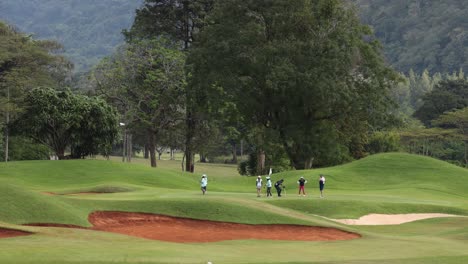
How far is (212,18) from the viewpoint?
79.4m

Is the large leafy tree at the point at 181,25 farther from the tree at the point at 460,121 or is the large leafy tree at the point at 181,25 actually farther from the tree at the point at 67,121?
the tree at the point at 460,121

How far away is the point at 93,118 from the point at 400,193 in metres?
36.4

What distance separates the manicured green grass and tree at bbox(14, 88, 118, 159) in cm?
969

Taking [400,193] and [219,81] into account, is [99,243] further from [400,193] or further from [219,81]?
[219,81]

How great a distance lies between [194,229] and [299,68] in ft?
129

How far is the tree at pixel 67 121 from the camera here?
7362cm

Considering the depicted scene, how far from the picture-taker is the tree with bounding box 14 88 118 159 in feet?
242

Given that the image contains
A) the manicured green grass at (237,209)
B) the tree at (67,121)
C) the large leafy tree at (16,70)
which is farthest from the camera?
the large leafy tree at (16,70)

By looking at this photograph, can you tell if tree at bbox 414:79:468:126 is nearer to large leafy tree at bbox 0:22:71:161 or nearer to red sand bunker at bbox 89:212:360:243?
large leafy tree at bbox 0:22:71:161

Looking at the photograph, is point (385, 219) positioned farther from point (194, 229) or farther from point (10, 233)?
point (10, 233)

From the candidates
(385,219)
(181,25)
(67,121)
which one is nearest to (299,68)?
(67,121)

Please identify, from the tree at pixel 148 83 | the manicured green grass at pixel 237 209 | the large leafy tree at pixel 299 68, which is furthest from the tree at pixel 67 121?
the large leafy tree at pixel 299 68

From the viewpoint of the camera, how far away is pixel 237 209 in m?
38.6

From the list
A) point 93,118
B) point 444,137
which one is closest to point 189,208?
point 93,118
